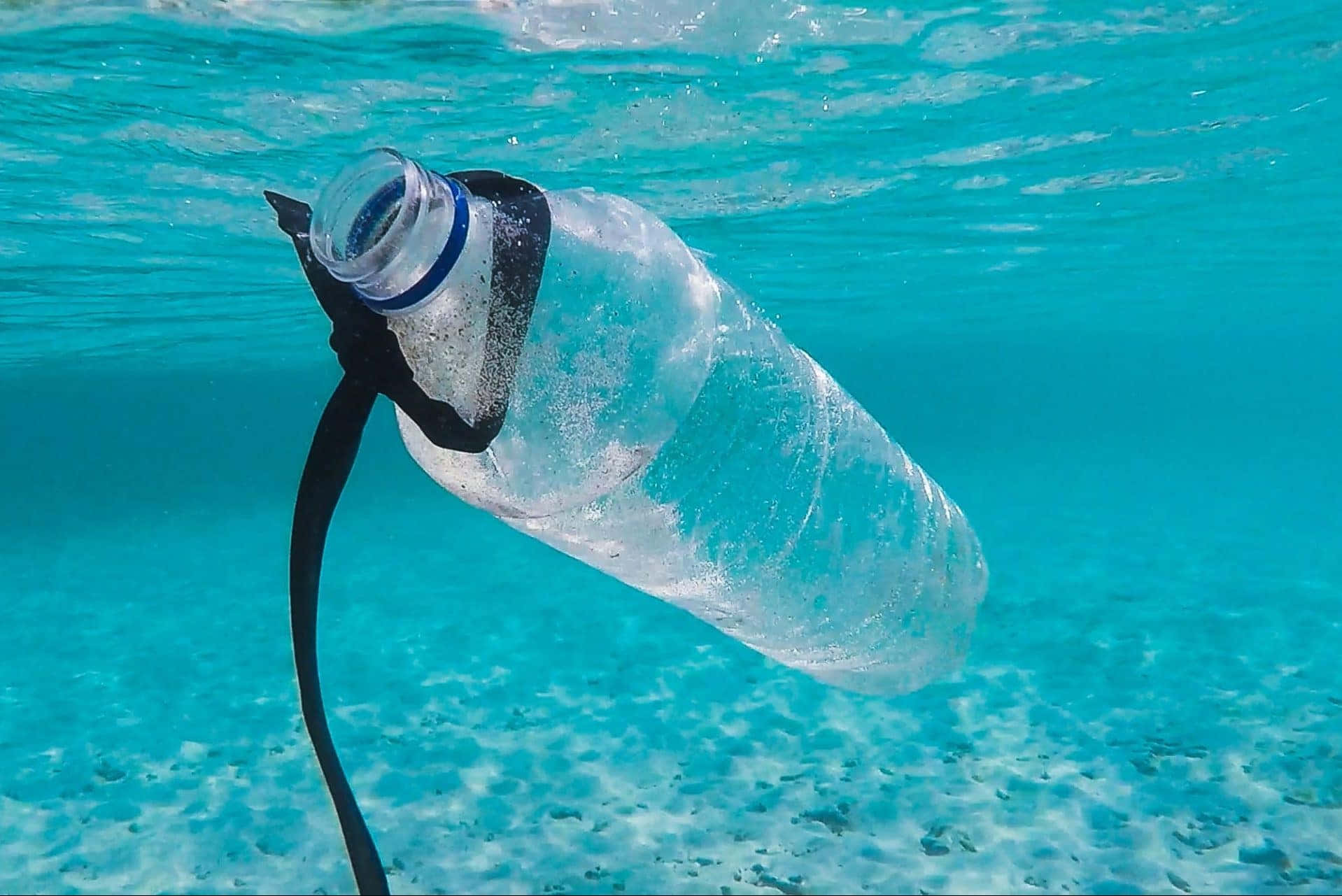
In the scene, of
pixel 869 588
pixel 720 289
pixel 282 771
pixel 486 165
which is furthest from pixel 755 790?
pixel 486 165

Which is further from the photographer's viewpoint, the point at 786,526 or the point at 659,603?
the point at 659,603

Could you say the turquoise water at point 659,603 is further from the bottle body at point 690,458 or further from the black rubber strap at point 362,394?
the black rubber strap at point 362,394

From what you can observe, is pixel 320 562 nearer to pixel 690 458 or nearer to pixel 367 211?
pixel 367 211

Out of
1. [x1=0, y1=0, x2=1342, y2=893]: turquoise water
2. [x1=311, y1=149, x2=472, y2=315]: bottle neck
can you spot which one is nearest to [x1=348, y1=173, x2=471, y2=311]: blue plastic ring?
[x1=311, y1=149, x2=472, y2=315]: bottle neck

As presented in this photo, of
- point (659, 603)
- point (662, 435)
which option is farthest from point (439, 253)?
point (659, 603)

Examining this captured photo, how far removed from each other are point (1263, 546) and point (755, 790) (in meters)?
15.6

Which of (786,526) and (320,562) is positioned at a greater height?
(786,526)

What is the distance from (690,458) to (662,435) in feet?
1.82

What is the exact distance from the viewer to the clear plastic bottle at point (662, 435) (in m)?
2.10

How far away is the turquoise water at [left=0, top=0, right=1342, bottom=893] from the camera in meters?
6.16

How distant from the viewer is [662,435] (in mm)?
3008

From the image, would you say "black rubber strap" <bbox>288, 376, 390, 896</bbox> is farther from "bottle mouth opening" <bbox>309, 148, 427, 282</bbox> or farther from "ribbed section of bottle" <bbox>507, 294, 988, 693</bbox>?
"ribbed section of bottle" <bbox>507, 294, 988, 693</bbox>

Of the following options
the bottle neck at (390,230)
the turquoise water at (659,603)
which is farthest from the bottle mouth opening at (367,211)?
the turquoise water at (659,603)

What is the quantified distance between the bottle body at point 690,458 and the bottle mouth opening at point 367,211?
158 mm
